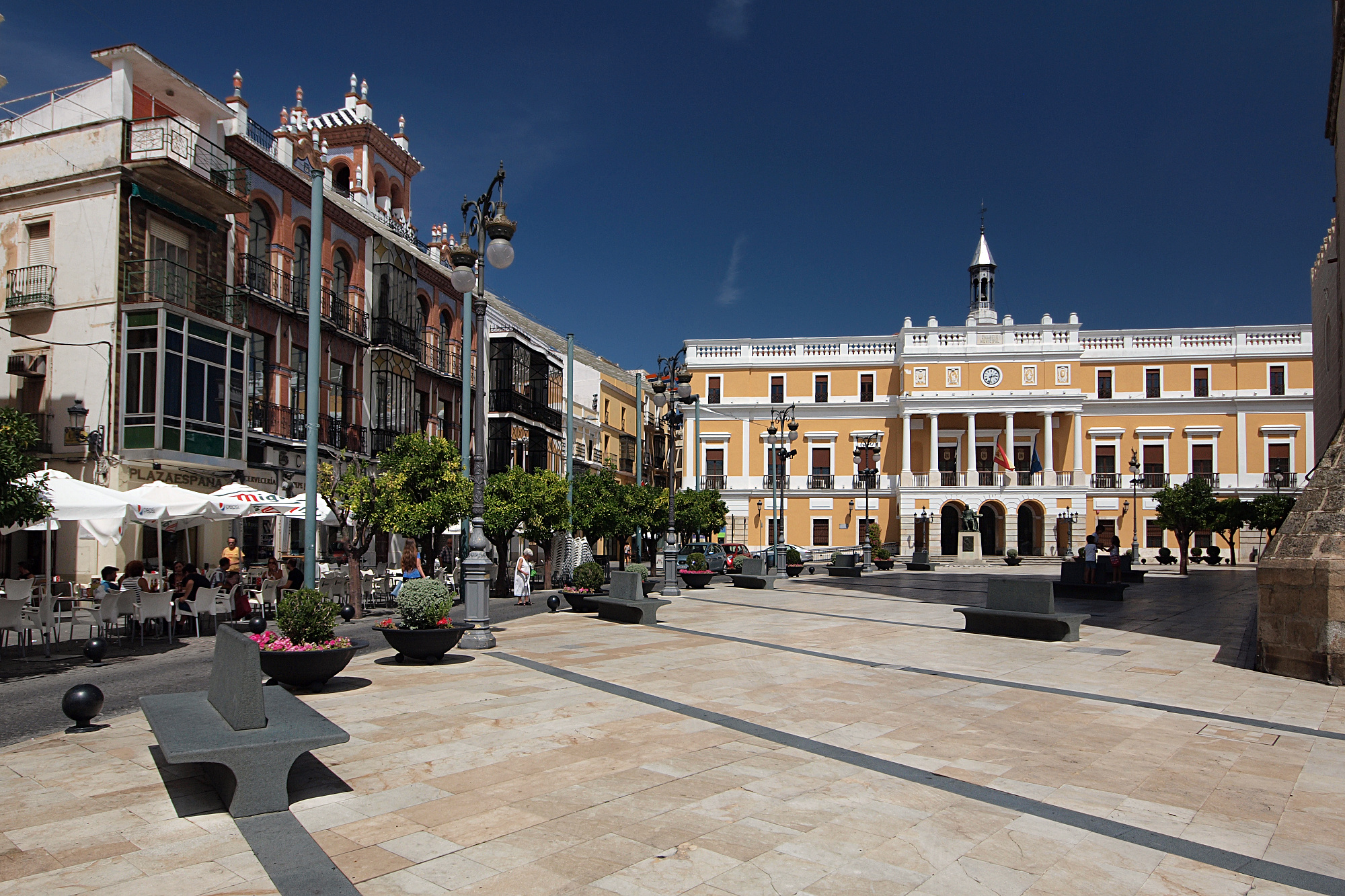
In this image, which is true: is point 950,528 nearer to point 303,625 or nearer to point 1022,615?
point 1022,615

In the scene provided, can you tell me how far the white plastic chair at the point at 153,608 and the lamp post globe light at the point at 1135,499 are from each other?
4208cm

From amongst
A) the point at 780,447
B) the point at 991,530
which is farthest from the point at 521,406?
the point at 991,530

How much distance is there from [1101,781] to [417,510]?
45.6 feet

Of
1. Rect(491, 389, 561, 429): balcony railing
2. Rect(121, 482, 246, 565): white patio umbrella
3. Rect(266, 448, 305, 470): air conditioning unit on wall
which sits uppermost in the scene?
Rect(491, 389, 561, 429): balcony railing

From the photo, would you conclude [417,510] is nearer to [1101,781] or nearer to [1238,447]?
[1101,781]

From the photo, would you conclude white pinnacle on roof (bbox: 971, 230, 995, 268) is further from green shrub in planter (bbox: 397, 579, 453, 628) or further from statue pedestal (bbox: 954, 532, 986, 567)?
green shrub in planter (bbox: 397, 579, 453, 628)

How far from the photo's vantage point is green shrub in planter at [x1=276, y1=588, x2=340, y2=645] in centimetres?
823

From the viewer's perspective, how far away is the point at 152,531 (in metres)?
20.0

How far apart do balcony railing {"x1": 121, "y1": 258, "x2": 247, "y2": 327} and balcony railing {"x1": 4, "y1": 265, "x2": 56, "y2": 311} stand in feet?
6.43

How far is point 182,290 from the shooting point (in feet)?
68.4

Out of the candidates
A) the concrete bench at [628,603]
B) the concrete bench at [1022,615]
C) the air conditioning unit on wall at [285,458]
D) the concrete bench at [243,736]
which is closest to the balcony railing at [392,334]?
the air conditioning unit on wall at [285,458]

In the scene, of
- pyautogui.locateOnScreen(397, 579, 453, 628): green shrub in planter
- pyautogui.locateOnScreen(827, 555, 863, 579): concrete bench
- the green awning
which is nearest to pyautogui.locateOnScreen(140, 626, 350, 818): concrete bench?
pyautogui.locateOnScreen(397, 579, 453, 628): green shrub in planter

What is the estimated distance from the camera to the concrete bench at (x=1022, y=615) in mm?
13273

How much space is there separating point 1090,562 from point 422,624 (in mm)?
18590
